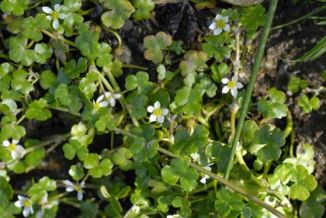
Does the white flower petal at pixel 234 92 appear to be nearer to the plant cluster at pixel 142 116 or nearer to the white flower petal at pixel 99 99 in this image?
the plant cluster at pixel 142 116

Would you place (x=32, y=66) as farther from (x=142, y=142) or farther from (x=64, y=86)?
(x=142, y=142)

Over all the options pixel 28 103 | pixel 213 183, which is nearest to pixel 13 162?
pixel 28 103

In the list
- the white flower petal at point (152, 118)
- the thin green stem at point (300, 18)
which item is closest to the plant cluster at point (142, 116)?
the white flower petal at point (152, 118)

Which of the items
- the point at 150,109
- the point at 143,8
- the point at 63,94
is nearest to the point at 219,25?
the point at 143,8

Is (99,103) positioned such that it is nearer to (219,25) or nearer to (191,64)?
(191,64)

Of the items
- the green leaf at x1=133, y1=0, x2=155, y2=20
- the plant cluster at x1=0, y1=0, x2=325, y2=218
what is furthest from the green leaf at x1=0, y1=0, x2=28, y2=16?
the green leaf at x1=133, y1=0, x2=155, y2=20

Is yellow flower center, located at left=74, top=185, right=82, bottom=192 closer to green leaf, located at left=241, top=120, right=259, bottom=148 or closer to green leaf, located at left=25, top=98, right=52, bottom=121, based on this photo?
green leaf, located at left=25, top=98, right=52, bottom=121
